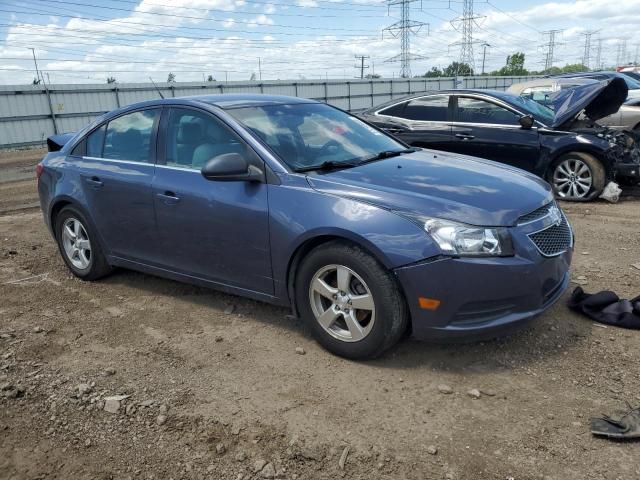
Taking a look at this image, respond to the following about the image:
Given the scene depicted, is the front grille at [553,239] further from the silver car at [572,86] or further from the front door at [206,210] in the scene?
the silver car at [572,86]

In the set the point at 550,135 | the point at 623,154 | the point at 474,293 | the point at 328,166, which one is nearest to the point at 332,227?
the point at 328,166

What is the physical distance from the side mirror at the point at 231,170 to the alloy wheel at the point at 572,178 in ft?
18.4

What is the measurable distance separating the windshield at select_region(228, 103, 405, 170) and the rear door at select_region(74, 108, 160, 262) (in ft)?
2.96

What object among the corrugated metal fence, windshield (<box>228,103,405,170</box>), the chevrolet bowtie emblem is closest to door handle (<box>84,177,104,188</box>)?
windshield (<box>228,103,405,170</box>)

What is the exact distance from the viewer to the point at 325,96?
1171 inches

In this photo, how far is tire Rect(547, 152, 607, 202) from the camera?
767cm

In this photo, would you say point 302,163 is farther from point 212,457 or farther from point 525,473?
point 525,473

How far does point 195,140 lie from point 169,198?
0.48m

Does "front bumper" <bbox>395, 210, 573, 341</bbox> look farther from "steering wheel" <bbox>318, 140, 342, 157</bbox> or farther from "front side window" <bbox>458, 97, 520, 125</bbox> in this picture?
"front side window" <bbox>458, 97, 520, 125</bbox>

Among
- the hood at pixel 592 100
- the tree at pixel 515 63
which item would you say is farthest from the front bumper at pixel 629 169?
the tree at pixel 515 63

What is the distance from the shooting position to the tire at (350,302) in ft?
10.7

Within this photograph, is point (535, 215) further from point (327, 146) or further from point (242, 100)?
point (242, 100)

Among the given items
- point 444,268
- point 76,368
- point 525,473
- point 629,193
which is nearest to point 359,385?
point 444,268

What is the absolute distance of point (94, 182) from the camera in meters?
4.80
